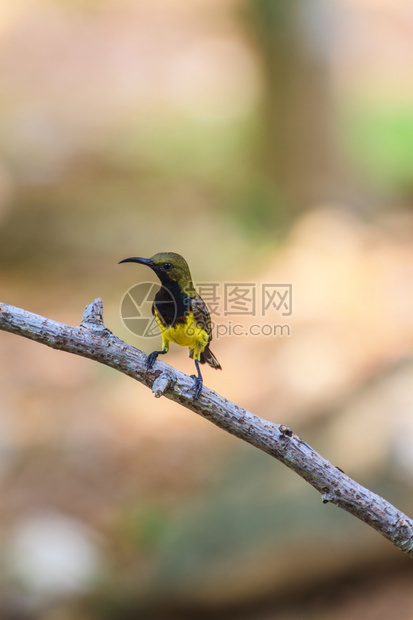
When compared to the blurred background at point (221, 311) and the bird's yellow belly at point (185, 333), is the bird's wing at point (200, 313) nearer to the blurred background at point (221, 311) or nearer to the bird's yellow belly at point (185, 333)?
the bird's yellow belly at point (185, 333)

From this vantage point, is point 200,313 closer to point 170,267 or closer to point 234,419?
point 170,267

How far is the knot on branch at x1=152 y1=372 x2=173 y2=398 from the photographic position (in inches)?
135

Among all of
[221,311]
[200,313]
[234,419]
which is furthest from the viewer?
[221,311]

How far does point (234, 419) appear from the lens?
356 cm

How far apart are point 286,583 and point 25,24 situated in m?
26.0

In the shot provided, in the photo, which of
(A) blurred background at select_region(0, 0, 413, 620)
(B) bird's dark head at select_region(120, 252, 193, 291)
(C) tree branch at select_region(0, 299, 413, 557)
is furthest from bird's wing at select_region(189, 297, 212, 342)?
(A) blurred background at select_region(0, 0, 413, 620)

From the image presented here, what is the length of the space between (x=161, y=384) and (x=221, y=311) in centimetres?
826

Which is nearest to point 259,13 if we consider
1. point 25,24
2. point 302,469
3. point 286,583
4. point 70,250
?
point 70,250

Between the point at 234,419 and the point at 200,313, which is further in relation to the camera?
the point at 200,313

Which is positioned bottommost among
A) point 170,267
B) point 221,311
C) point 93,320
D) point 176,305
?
point 93,320

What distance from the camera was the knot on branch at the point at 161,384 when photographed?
11.2 feet

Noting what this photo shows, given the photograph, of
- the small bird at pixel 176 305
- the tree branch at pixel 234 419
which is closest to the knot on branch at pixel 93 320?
the tree branch at pixel 234 419

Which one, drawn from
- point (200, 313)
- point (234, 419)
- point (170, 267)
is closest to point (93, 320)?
point (234, 419)

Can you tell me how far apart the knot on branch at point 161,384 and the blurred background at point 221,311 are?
3.59 metres
